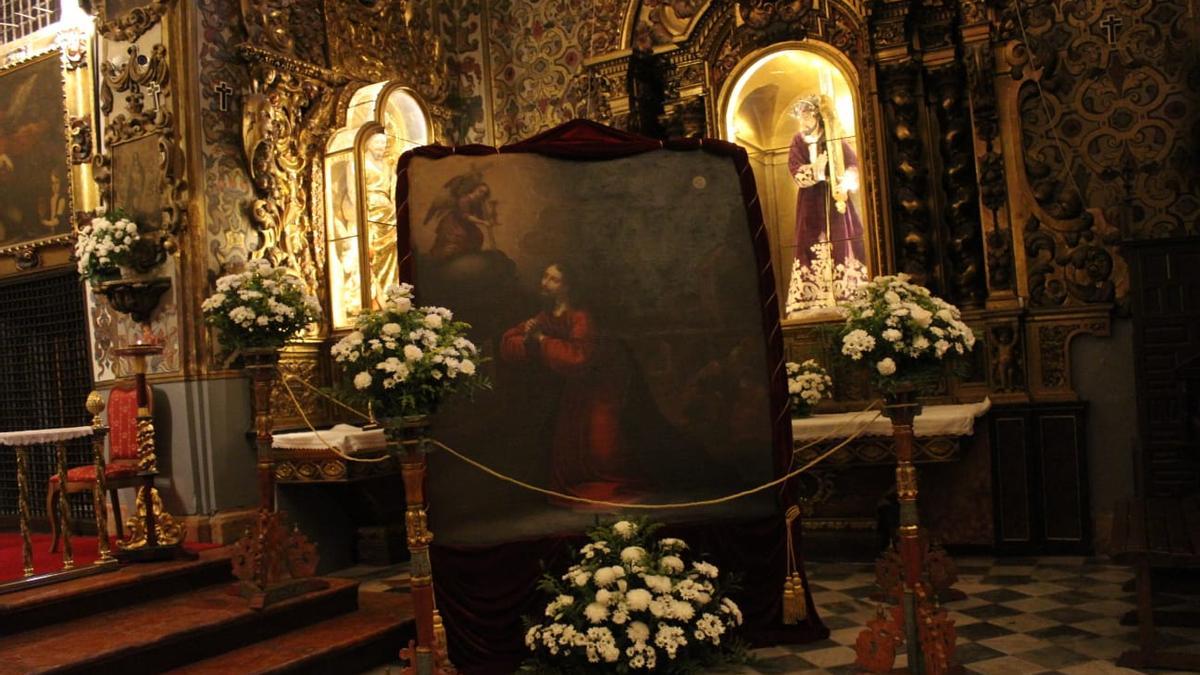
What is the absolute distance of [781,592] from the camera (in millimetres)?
6172

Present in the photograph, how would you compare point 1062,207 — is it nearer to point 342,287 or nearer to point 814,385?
point 814,385

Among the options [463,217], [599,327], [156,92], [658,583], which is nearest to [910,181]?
[599,327]

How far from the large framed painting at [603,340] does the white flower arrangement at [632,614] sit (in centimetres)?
39

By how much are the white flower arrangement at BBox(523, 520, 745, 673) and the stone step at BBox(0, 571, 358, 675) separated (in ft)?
5.29

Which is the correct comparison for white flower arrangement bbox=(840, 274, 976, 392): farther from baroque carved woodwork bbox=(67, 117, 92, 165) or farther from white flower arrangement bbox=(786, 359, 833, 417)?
baroque carved woodwork bbox=(67, 117, 92, 165)

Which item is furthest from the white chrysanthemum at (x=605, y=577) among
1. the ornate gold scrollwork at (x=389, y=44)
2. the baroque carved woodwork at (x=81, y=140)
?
the baroque carved woodwork at (x=81, y=140)

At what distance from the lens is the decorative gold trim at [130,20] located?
8258 mm

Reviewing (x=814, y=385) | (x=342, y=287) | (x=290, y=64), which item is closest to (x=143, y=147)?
(x=290, y=64)

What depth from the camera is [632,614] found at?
211 inches

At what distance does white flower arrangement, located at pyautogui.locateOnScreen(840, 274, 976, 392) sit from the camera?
17.1 ft

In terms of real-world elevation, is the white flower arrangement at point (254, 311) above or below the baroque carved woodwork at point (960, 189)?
below

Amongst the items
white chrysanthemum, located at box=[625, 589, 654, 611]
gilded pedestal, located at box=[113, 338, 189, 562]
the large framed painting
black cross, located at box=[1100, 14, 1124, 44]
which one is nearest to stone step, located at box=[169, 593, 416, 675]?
the large framed painting

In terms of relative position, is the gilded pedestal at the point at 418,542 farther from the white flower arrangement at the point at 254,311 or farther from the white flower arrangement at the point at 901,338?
the white flower arrangement at the point at 901,338

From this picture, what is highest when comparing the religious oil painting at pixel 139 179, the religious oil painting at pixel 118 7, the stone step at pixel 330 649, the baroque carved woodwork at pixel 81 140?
the religious oil painting at pixel 118 7
